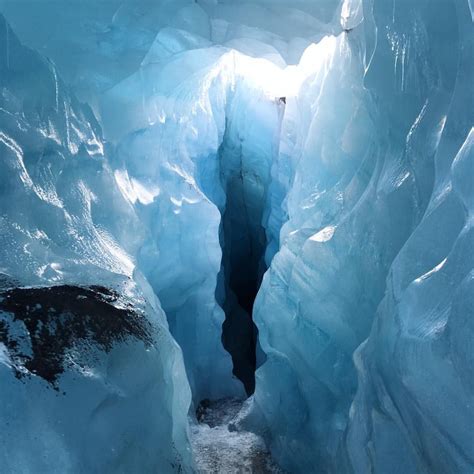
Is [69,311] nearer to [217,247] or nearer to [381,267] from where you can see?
[381,267]

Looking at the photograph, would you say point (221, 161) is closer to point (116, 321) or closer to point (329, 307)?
point (329, 307)

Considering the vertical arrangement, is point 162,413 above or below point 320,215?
below

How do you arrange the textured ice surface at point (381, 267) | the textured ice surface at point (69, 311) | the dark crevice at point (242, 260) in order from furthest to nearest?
1. the dark crevice at point (242, 260)
2. the textured ice surface at point (69, 311)
3. the textured ice surface at point (381, 267)

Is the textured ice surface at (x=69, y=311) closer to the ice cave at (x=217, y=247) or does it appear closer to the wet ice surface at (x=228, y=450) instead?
the ice cave at (x=217, y=247)

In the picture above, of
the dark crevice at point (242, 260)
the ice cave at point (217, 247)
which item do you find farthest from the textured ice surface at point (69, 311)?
the dark crevice at point (242, 260)

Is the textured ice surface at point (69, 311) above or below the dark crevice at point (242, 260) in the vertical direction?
below

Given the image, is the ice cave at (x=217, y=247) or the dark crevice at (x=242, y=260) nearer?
the ice cave at (x=217, y=247)

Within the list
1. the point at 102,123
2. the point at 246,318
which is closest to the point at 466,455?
the point at 102,123
